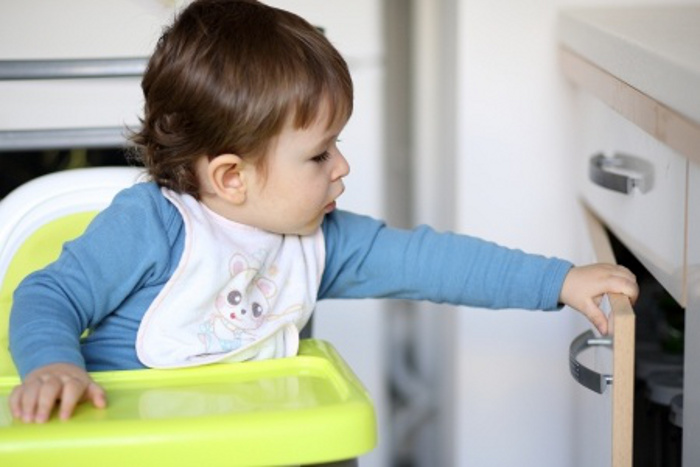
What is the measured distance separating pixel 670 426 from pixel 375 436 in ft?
1.26

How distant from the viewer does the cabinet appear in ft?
2.70

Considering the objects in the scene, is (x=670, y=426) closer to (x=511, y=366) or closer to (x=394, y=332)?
(x=511, y=366)

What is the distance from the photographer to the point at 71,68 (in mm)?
1361

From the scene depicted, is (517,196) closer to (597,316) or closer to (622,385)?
(597,316)

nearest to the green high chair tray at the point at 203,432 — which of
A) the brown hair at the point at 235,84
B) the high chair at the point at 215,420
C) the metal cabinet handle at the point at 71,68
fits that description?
the high chair at the point at 215,420

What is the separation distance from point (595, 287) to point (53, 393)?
1.40 feet

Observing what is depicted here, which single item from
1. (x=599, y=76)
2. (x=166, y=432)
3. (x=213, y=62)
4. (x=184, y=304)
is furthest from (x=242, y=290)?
(x=599, y=76)

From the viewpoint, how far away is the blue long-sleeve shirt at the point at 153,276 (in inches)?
36.5

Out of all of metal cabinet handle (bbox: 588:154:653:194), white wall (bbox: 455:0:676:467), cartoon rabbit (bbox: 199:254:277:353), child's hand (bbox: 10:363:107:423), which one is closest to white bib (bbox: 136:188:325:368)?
cartoon rabbit (bbox: 199:254:277:353)

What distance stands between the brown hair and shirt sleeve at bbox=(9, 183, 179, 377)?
53 mm

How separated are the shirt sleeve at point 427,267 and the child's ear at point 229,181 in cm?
11

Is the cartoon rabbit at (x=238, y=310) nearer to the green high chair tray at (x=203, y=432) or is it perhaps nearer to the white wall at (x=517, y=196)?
the green high chair tray at (x=203, y=432)

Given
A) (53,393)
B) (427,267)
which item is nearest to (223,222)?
(427,267)

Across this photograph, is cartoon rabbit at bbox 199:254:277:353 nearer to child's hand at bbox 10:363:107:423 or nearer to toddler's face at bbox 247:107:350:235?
toddler's face at bbox 247:107:350:235
